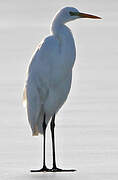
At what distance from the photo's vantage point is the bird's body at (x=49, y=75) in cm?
1025

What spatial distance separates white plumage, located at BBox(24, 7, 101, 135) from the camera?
10.2m

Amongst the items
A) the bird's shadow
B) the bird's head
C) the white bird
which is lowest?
the bird's shadow

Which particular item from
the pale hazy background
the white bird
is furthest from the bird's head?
the pale hazy background

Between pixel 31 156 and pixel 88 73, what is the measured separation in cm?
723

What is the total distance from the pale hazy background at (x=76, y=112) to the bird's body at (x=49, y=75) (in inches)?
22.0

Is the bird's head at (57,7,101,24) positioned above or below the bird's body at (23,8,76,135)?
above

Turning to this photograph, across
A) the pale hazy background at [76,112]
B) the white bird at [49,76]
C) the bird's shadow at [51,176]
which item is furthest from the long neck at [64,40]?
the bird's shadow at [51,176]

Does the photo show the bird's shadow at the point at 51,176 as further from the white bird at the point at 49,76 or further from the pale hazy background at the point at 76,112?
the white bird at the point at 49,76

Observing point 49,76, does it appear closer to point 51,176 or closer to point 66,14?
point 66,14

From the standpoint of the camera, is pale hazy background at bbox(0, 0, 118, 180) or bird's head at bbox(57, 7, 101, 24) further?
bird's head at bbox(57, 7, 101, 24)

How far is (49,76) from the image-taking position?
1038cm

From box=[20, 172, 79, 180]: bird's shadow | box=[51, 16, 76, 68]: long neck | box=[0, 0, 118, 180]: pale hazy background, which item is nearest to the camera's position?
box=[20, 172, 79, 180]: bird's shadow

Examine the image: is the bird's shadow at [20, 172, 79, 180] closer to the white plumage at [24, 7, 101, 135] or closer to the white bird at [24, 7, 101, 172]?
the white bird at [24, 7, 101, 172]

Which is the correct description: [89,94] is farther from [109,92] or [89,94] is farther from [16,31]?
[16,31]
